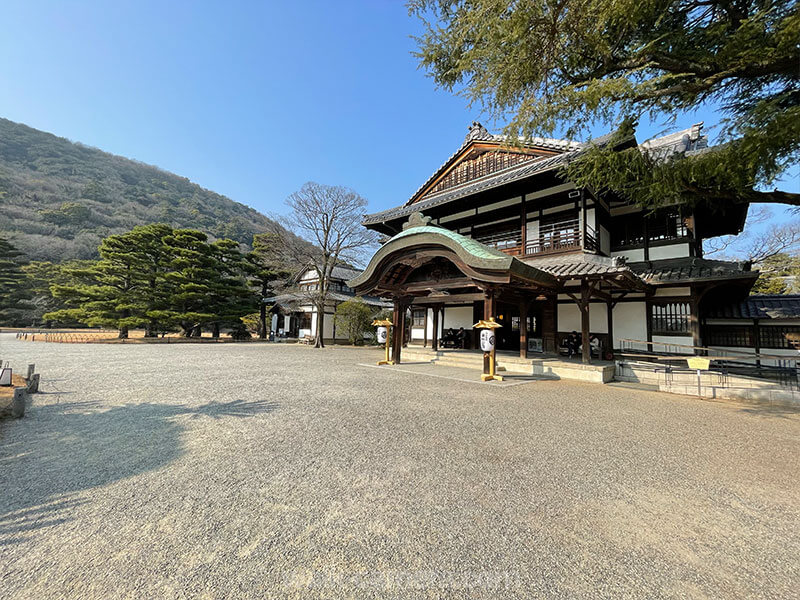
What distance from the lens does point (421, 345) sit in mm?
15594

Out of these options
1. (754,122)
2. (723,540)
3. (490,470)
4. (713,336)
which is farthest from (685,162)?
(713,336)

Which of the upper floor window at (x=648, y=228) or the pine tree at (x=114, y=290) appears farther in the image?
the pine tree at (x=114, y=290)

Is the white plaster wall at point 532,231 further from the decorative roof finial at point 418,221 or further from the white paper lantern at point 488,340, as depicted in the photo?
the white paper lantern at point 488,340

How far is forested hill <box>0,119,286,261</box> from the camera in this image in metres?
43.3

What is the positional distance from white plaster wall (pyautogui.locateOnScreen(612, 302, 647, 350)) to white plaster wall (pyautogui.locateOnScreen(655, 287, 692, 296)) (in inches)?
20.9

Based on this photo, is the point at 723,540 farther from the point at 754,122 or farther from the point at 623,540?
the point at 754,122

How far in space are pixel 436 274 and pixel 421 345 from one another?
665cm

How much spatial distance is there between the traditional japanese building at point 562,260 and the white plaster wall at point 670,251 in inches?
1.0

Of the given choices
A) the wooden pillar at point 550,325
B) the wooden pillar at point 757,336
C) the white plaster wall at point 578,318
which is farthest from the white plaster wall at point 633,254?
the wooden pillar at point 757,336

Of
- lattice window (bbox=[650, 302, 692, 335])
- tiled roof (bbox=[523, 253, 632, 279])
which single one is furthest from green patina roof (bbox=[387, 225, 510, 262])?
lattice window (bbox=[650, 302, 692, 335])

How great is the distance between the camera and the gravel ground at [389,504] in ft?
5.50

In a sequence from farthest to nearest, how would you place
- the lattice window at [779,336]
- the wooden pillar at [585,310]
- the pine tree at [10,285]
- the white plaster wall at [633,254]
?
the pine tree at [10,285] → the white plaster wall at [633,254] → the lattice window at [779,336] → the wooden pillar at [585,310]

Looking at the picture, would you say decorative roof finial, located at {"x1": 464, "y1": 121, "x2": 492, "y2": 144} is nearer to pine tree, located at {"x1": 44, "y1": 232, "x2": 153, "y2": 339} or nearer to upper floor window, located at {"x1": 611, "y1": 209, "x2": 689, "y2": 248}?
upper floor window, located at {"x1": 611, "y1": 209, "x2": 689, "y2": 248}

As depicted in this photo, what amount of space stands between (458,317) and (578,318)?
484 centimetres
